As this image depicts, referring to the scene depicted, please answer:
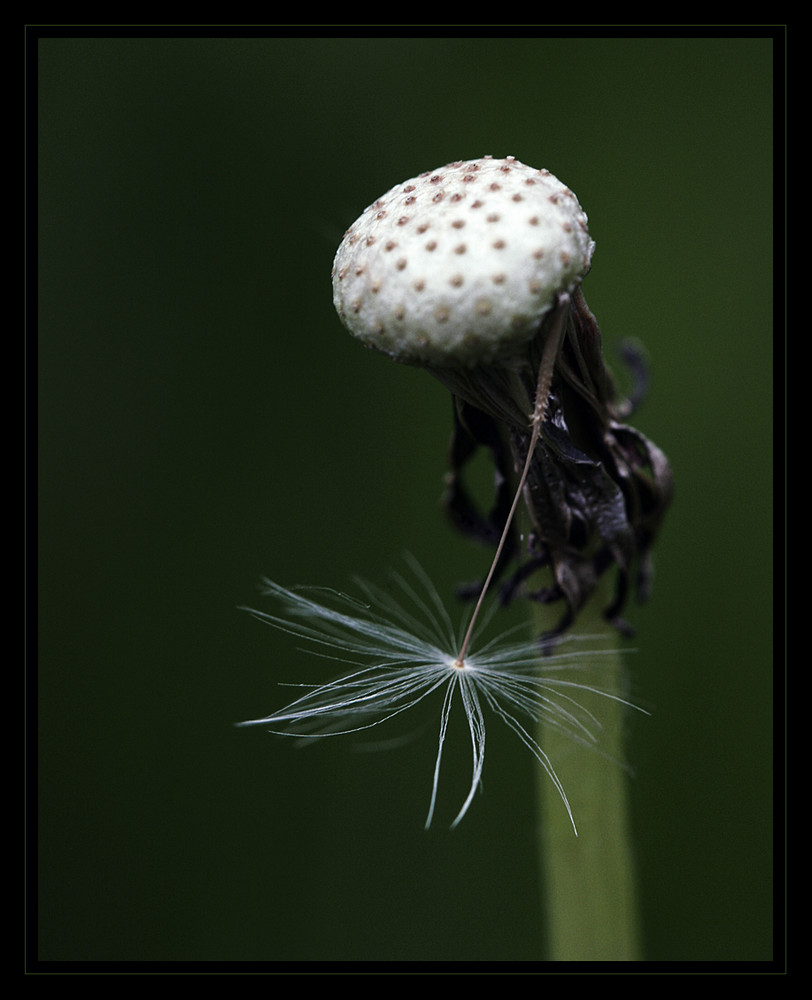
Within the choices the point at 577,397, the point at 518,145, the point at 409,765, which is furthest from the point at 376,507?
the point at 577,397

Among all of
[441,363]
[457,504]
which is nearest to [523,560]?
[457,504]

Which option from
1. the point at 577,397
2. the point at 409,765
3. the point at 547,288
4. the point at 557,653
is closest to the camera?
the point at 547,288

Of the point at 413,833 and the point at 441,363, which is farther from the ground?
the point at 441,363

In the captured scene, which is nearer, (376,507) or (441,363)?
(441,363)

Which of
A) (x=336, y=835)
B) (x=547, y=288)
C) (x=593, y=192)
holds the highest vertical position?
(x=593, y=192)

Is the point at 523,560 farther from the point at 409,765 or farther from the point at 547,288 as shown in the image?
the point at 409,765

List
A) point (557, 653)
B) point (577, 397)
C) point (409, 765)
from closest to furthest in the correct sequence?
1. point (577, 397)
2. point (557, 653)
3. point (409, 765)

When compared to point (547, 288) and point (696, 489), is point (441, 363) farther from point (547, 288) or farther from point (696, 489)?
point (696, 489)
